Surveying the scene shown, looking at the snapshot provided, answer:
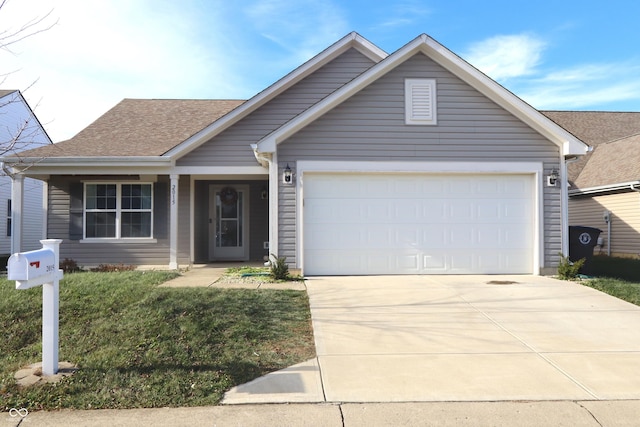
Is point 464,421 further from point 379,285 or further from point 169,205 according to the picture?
point 169,205

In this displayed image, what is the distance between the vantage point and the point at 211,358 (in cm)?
502

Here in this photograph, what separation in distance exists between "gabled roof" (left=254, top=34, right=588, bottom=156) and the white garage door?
3.53ft

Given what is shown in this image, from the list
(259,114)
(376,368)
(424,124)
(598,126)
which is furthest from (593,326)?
(598,126)

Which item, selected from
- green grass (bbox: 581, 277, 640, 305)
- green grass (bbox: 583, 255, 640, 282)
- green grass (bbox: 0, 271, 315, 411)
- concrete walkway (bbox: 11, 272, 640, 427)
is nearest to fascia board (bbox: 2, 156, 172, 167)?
green grass (bbox: 0, 271, 315, 411)

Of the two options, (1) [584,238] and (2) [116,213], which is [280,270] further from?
(1) [584,238]

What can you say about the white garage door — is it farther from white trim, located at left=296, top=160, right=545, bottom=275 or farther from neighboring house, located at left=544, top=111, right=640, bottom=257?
neighboring house, located at left=544, top=111, right=640, bottom=257

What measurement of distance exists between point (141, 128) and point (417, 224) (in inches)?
342

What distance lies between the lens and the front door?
13.9 metres

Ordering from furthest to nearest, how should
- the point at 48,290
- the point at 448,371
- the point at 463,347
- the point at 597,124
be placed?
the point at 597,124
the point at 463,347
the point at 448,371
the point at 48,290

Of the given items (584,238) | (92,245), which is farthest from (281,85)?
(584,238)

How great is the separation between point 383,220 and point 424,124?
232 centimetres

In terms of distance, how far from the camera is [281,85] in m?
12.7

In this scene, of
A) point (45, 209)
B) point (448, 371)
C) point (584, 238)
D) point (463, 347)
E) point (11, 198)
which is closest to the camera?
point (448, 371)

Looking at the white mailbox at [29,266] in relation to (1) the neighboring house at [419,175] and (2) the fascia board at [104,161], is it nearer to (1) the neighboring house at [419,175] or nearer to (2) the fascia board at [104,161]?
(1) the neighboring house at [419,175]
